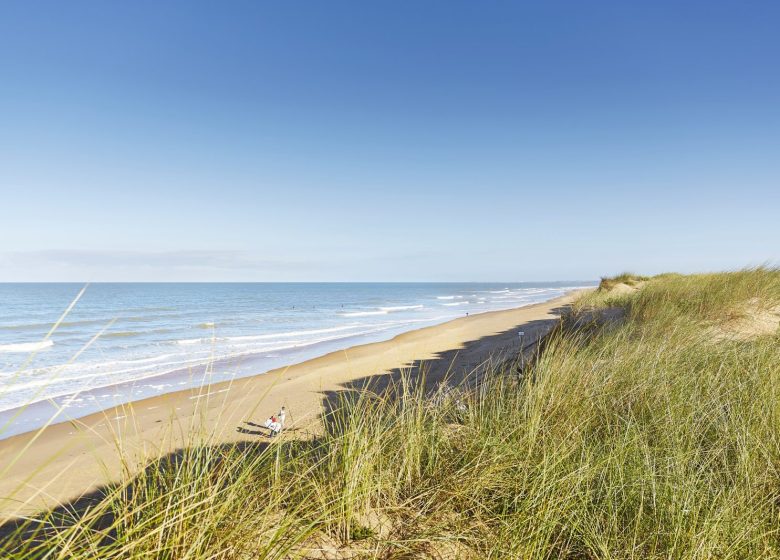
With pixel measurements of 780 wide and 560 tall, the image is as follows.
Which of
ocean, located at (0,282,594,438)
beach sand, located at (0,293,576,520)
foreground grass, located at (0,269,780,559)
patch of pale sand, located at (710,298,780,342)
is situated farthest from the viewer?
ocean, located at (0,282,594,438)

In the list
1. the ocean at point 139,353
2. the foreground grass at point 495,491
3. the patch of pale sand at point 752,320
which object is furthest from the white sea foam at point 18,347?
the patch of pale sand at point 752,320

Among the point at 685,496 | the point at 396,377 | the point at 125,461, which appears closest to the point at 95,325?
the point at 396,377

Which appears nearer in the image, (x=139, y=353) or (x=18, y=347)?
(x=139, y=353)

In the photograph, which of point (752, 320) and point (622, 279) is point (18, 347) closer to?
point (752, 320)

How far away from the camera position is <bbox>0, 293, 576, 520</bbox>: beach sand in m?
2.97

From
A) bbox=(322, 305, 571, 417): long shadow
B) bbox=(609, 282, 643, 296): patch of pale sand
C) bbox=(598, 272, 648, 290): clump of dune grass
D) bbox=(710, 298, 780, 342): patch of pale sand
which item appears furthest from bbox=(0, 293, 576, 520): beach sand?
bbox=(598, 272, 648, 290): clump of dune grass

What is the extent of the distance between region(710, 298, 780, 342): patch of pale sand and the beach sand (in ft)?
14.4

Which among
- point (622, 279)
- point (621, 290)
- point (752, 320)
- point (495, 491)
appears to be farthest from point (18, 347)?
point (622, 279)

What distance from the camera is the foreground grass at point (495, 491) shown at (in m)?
2.14

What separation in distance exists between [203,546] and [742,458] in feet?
10.7

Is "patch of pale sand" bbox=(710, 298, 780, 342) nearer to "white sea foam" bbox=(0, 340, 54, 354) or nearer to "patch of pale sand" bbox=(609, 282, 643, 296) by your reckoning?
"patch of pale sand" bbox=(609, 282, 643, 296)

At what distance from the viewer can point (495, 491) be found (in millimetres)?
2828

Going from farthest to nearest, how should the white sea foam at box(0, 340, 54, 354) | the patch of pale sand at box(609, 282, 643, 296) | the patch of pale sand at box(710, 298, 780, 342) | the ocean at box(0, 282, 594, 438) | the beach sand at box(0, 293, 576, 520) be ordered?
the patch of pale sand at box(609, 282, 643, 296)
the white sea foam at box(0, 340, 54, 354)
the ocean at box(0, 282, 594, 438)
the patch of pale sand at box(710, 298, 780, 342)
the beach sand at box(0, 293, 576, 520)

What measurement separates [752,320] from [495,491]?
9.21 m
